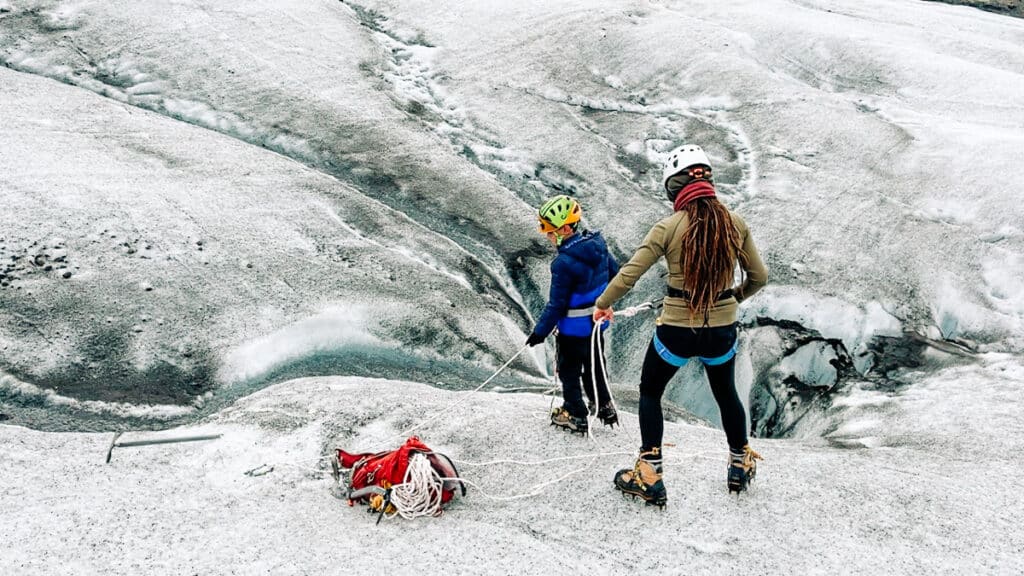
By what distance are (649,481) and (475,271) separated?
454 centimetres

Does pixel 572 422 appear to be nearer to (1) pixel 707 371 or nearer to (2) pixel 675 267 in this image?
(1) pixel 707 371

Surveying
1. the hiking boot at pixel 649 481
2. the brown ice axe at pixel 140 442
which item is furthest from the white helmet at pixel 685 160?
the brown ice axe at pixel 140 442

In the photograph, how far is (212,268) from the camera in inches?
311

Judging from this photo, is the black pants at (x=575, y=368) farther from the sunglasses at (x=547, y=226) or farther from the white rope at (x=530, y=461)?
the sunglasses at (x=547, y=226)

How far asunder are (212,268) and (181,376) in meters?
1.51

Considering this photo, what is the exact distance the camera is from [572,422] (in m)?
5.97

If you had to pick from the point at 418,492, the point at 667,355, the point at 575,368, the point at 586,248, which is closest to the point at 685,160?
the point at 586,248

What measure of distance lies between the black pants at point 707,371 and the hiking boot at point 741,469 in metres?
0.08

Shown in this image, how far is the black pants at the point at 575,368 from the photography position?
5.68 m

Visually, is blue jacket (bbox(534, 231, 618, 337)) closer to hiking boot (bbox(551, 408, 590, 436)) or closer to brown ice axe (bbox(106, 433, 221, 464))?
hiking boot (bbox(551, 408, 590, 436))

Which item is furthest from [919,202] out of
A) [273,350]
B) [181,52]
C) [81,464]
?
[181,52]

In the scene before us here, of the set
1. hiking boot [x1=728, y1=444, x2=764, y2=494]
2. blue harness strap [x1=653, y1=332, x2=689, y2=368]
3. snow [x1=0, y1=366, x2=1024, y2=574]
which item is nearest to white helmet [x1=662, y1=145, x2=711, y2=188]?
blue harness strap [x1=653, y1=332, x2=689, y2=368]

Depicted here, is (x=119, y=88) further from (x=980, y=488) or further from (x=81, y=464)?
(x=980, y=488)

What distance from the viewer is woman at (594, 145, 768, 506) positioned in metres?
4.39
